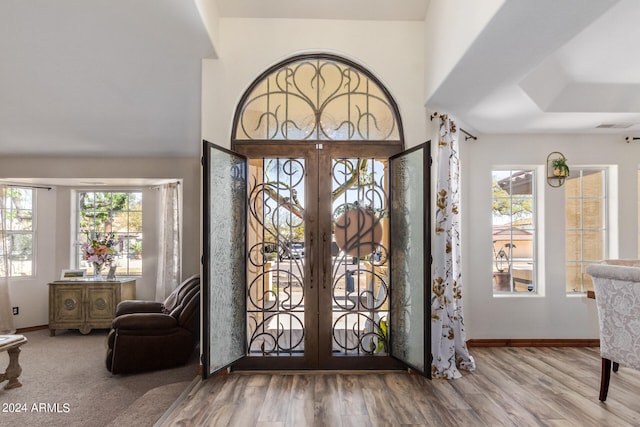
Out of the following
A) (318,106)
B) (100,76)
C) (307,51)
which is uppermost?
(307,51)

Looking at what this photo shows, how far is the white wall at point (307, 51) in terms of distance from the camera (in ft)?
11.3

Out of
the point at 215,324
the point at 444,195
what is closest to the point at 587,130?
the point at 444,195

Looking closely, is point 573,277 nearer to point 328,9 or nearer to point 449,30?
point 449,30

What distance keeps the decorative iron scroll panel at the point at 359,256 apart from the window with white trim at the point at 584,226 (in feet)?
8.26

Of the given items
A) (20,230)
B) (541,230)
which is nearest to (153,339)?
(20,230)

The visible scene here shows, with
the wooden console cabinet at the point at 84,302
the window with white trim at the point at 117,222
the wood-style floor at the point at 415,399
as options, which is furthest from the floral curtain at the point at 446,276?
the window with white trim at the point at 117,222

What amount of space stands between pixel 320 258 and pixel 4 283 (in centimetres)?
470

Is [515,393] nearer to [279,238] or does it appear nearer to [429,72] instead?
[279,238]

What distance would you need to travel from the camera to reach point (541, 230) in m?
4.54

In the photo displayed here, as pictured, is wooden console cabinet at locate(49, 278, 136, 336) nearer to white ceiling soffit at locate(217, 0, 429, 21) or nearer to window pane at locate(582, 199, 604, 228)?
white ceiling soffit at locate(217, 0, 429, 21)

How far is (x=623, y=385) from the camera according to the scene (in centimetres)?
321

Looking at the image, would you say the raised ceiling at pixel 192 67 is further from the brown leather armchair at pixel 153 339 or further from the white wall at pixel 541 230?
the brown leather armchair at pixel 153 339

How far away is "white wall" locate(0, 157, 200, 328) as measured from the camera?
5391mm

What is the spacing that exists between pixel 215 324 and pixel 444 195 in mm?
2207
